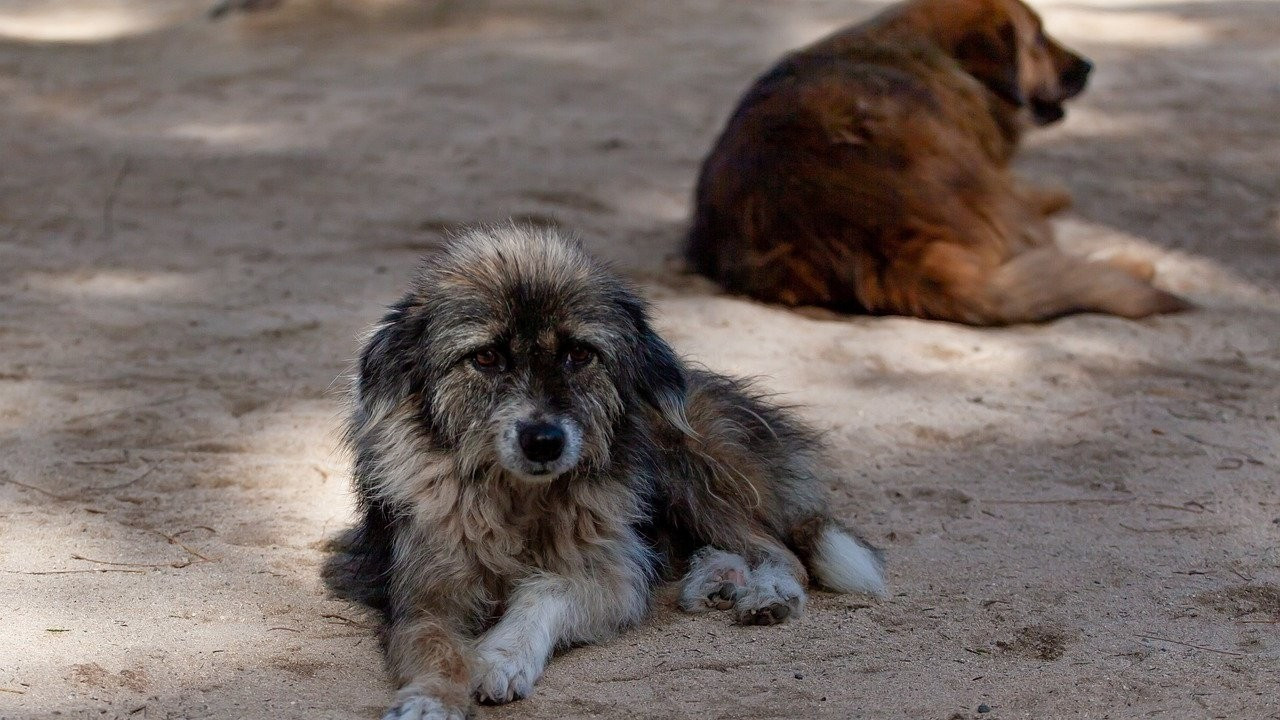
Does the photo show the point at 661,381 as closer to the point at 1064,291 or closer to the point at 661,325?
the point at 661,325

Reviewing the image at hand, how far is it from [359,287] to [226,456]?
198 centimetres

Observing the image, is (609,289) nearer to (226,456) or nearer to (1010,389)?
(226,456)

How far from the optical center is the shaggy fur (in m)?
3.89

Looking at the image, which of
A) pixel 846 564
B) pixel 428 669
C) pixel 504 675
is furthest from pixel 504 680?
pixel 846 564

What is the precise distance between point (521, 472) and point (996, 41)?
523 cm

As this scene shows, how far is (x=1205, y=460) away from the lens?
209 inches

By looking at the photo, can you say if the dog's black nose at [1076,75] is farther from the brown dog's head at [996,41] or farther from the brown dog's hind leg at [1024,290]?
the brown dog's hind leg at [1024,290]

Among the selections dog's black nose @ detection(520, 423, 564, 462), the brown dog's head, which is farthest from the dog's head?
the brown dog's head

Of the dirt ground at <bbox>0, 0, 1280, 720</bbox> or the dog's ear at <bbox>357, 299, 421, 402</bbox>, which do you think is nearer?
the dirt ground at <bbox>0, 0, 1280, 720</bbox>

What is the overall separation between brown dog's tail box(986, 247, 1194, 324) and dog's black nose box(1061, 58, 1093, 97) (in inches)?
71.2

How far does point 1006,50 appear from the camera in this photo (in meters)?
8.01

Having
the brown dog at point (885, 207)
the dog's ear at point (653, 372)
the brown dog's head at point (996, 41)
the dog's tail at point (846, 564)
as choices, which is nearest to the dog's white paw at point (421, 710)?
the dog's ear at point (653, 372)

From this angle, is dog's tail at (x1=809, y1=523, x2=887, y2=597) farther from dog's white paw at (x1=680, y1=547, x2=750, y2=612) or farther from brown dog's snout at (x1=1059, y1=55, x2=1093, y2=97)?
brown dog's snout at (x1=1059, y1=55, x2=1093, y2=97)

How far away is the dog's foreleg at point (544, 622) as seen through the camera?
368 centimetres
